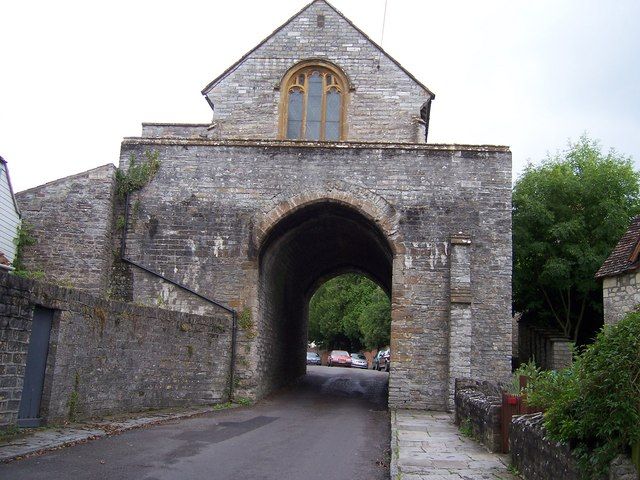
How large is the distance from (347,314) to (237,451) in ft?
144

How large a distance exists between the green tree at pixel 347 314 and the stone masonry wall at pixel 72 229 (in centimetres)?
3149

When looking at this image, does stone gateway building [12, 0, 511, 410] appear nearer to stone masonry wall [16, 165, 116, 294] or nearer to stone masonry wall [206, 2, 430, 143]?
stone masonry wall [16, 165, 116, 294]

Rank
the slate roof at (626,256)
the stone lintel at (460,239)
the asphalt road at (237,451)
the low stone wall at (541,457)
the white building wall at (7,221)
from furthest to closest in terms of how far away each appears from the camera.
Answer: the stone lintel at (460,239)
the white building wall at (7,221)
the slate roof at (626,256)
the asphalt road at (237,451)
the low stone wall at (541,457)

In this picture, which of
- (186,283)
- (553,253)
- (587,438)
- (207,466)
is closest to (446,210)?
(186,283)

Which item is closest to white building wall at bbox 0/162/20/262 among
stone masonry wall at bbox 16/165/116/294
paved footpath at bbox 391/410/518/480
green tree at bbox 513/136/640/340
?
stone masonry wall at bbox 16/165/116/294

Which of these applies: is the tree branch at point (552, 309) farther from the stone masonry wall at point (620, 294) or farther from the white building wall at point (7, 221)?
the white building wall at point (7, 221)

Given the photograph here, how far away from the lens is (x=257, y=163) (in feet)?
55.4

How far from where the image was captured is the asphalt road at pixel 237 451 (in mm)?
7176

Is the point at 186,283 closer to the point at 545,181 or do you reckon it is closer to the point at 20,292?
the point at 20,292

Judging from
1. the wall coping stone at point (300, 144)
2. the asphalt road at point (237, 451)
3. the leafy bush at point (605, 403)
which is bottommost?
the asphalt road at point (237, 451)

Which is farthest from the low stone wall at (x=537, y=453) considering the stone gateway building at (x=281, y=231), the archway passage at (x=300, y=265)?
the archway passage at (x=300, y=265)

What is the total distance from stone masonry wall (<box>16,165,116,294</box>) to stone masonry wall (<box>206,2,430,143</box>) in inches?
274

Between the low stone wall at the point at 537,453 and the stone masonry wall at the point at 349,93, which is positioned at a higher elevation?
the stone masonry wall at the point at 349,93

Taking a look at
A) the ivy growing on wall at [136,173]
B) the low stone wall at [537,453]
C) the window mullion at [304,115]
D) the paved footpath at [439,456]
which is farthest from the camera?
the window mullion at [304,115]
